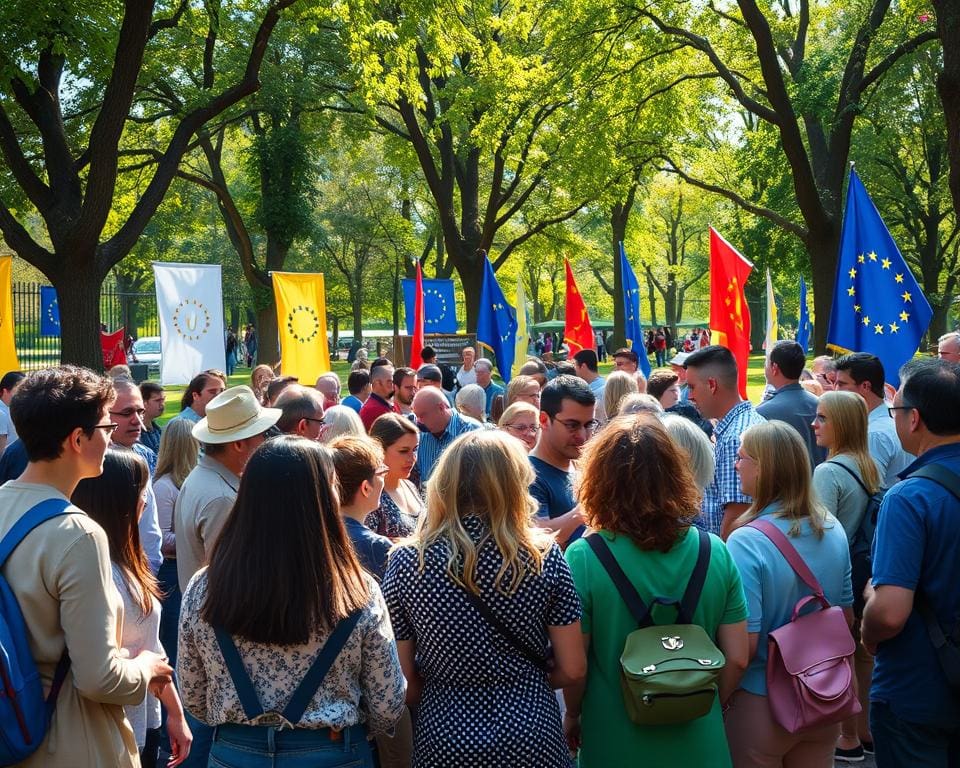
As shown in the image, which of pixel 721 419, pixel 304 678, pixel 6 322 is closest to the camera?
pixel 304 678

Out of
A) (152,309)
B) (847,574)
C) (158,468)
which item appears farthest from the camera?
(152,309)

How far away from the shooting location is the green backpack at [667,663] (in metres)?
3.07

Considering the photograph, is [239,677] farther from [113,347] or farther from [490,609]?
[113,347]

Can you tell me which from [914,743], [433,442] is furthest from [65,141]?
[914,743]

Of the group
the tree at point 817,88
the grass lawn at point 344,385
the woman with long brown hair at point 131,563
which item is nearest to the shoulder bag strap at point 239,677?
the woman with long brown hair at point 131,563

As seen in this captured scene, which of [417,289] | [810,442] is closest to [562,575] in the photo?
[810,442]

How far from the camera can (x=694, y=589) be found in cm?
322

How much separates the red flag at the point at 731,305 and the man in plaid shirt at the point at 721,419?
374cm

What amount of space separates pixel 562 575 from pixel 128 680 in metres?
1.36

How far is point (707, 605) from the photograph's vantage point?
3260mm

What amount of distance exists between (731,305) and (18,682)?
27.1 feet

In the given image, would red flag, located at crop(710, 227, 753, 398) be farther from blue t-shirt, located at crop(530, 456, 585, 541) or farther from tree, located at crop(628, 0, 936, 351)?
tree, located at crop(628, 0, 936, 351)

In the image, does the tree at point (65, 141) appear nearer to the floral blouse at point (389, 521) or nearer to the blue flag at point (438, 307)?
the blue flag at point (438, 307)

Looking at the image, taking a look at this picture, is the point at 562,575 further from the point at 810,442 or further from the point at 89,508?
the point at 810,442
